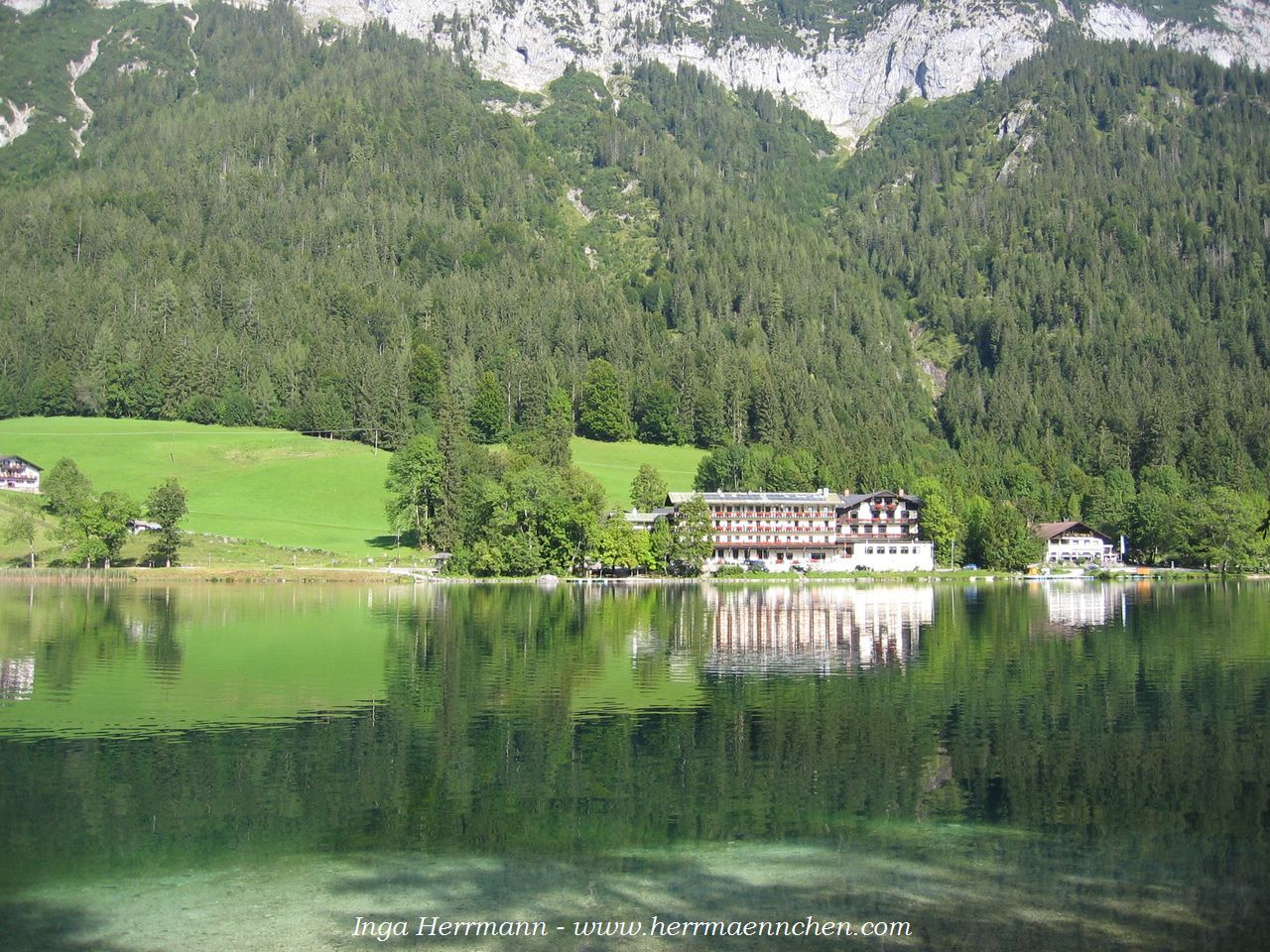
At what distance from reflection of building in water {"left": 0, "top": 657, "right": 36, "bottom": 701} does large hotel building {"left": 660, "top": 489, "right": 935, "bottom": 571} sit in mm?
105369

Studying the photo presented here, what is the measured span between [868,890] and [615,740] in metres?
13.5

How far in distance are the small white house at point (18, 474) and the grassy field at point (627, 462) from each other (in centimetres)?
6895

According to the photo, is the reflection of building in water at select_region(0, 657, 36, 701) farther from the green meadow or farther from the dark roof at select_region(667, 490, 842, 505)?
the dark roof at select_region(667, 490, 842, 505)

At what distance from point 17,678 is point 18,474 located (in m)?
117

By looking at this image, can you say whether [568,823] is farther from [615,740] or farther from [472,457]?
[472,457]

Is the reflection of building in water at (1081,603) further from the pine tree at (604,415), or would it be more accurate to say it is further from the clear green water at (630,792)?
the pine tree at (604,415)

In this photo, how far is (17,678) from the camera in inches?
1796

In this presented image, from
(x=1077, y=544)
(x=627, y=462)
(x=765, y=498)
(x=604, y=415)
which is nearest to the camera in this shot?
(x=765, y=498)

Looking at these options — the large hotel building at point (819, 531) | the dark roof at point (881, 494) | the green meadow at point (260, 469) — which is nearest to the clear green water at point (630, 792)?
the green meadow at point (260, 469)

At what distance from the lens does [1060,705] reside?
1569 inches

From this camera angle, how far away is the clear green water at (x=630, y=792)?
19875mm

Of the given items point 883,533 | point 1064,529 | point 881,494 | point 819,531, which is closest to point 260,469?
point 819,531

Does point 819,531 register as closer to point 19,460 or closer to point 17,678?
point 19,460

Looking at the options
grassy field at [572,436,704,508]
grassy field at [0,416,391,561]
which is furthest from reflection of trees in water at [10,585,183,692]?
grassy field at [572,436,704,508]
